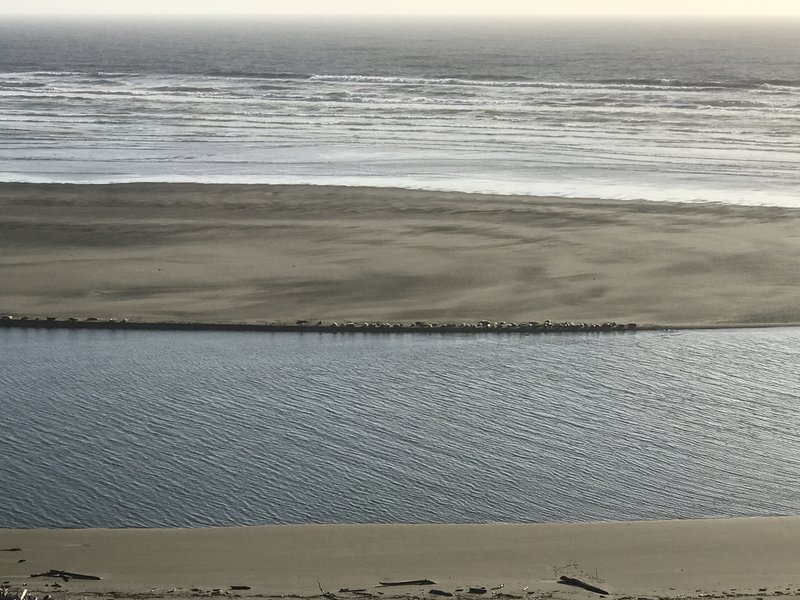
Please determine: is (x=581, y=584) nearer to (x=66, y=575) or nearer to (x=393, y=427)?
(x=66, y=575)

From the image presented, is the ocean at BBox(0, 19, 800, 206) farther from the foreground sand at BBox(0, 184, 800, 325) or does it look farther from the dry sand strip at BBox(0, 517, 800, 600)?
the dry sand strip at BBox(0, 517, 800, 600)

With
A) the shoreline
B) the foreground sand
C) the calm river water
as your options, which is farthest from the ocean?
the calm river water

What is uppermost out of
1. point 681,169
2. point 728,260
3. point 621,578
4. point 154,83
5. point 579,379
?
point 154,83

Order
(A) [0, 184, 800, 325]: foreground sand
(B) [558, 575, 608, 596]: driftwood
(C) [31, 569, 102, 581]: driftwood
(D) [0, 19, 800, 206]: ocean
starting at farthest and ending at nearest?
1. (D) [0, 19, 800, 206]: ocean
2. (A) [0, 184, 800, 325]: foreground sand
3. (C) [31, 569, 102, 581]: driftwood
4. (B) [558, 575, 608, 596]: driftwood

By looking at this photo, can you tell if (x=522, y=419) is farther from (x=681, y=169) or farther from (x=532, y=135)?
(x=532, y=135)

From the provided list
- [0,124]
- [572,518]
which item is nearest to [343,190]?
[572,518]
